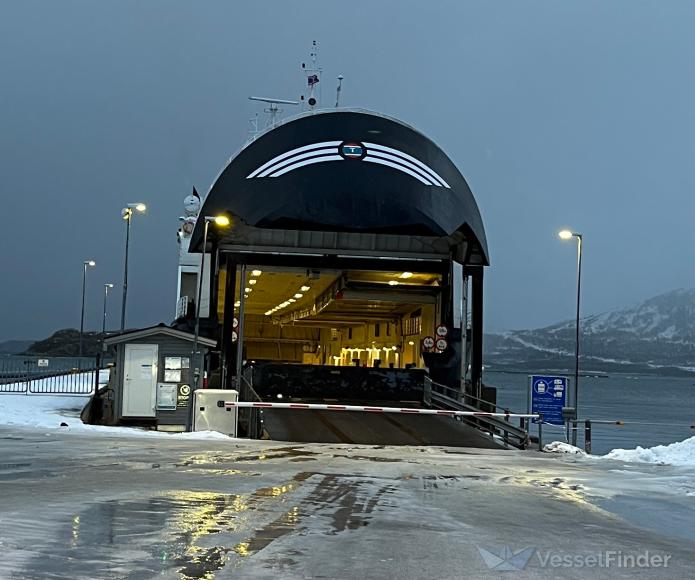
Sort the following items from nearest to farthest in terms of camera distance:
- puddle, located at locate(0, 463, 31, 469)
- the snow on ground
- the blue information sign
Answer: puddle, located at locate(0, 463, 31, 469), the snow on ground, the blue information sign

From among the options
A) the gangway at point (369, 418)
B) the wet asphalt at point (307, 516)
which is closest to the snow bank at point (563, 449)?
the gangway at point (369, 418)

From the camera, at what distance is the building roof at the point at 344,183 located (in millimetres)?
30141

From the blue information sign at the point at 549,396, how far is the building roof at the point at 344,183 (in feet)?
33.3

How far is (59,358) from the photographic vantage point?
32656 millimetres

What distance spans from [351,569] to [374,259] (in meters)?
28.2

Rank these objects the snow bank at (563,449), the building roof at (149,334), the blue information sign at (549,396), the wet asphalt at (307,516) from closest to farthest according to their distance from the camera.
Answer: the wet asphalt at (307,516)
the snow bank at (563,449)
the blue information sign at (549,396)
the building roof at (149,334)

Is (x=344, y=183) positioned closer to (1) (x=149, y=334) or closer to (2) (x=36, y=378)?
(1) (x=149, y=334)

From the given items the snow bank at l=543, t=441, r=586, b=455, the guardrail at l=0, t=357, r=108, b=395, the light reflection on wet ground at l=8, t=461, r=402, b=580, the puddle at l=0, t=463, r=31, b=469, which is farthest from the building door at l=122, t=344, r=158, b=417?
the light reflection on wet ground at l=8, t=461, r=402, b=580

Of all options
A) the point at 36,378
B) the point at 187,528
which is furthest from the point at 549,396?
the point at 36,378

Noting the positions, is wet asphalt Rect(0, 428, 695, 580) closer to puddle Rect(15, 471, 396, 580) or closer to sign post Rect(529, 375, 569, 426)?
puddle Rect(15, 471, 396, 580)

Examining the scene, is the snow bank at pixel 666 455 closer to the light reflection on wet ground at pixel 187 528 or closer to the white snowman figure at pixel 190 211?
the light reflection on wet ground at pixel 187 528

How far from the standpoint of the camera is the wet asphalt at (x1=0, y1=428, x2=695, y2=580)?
6359mm

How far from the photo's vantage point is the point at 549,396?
21.8 metres

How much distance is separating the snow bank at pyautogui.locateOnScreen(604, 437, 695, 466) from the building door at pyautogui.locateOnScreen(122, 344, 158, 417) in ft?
47.9
